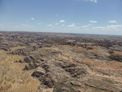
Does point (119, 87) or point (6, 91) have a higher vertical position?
point (119, 87)

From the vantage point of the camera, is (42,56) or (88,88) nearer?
(88,88)

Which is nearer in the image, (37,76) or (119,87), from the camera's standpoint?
(119,87)

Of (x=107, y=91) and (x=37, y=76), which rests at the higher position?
(x=107, y=91)

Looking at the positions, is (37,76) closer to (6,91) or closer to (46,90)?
(46,90)

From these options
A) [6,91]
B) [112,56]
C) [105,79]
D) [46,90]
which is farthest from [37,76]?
[112,56]

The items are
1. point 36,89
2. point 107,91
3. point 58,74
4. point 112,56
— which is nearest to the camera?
point 107,91

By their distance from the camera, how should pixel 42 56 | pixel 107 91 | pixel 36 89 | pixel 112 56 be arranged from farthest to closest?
1. pixel 112 56
2. pixel 42 56
3. pixel 36 89
4. pixel 107 91

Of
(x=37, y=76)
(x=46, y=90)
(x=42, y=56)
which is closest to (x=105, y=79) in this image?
(x=46, y=90)

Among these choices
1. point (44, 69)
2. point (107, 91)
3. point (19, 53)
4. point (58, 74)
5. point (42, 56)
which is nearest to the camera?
point (107, 91)

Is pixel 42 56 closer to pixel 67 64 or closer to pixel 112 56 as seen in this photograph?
pixel 67 64
